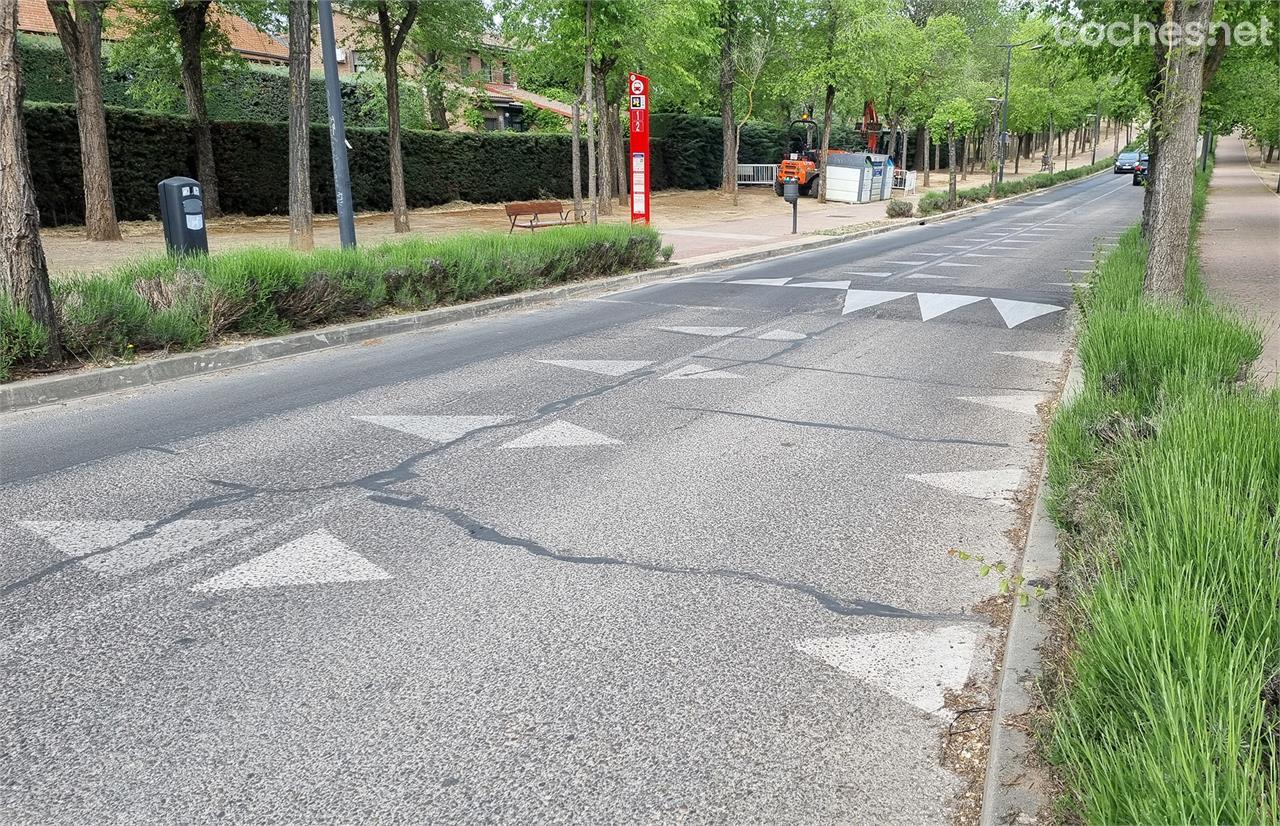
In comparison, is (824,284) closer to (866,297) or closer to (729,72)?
(866,297)

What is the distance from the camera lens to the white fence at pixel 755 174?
49000 millimetres

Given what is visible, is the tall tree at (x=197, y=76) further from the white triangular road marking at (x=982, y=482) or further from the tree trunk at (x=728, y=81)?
the white triangular road marking at (x=982, y=482)

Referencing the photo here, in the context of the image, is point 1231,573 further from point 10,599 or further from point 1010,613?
point 10,599

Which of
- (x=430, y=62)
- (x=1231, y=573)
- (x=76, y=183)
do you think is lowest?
(x=1231, y=573)

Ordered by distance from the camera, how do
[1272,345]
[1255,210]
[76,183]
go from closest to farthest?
1. [1272,345]
2. [76,183]
3. [1255,210]

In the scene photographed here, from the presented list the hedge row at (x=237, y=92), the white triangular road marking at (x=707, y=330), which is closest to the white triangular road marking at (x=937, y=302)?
the white triangular road marking at (x=707, y=330)

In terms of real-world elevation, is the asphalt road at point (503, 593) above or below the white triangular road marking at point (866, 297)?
below

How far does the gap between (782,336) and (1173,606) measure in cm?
801

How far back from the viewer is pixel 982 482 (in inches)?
221

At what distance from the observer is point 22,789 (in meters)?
2.76

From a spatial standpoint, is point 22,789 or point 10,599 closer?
point 22,789

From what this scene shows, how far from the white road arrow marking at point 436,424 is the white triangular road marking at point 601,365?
1862 millimetres

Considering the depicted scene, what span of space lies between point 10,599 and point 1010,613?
154 inches

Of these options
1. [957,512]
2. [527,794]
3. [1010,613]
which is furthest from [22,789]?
[957,512]
